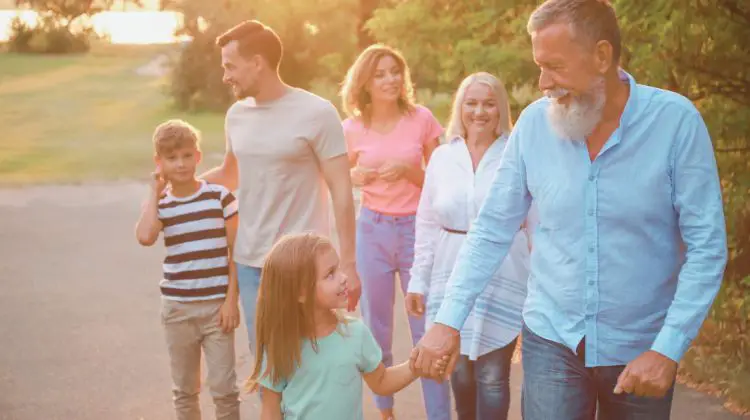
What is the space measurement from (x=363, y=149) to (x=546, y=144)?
301cm

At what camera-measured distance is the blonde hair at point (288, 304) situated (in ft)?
11.7

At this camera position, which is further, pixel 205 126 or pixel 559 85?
pixel 205 126

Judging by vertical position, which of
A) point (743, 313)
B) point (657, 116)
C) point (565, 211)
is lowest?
point (743, 313)

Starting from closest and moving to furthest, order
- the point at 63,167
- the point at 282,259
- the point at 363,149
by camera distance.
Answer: the point at 282,259
the point at 363,149
the point at 63,167

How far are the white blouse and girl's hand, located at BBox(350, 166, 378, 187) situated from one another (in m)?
0.85

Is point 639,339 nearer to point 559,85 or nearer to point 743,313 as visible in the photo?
point 559,85

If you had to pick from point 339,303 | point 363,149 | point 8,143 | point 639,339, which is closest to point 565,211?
point 639,339

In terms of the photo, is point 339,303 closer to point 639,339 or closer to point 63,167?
point 639,339

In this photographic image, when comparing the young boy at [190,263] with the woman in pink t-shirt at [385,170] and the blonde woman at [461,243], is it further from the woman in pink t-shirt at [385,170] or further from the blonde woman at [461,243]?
the woman in pink t-shirt at [385,170]

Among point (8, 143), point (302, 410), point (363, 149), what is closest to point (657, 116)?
point (302, 410)

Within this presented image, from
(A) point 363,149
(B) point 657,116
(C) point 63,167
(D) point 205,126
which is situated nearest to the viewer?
(B) point 657,116

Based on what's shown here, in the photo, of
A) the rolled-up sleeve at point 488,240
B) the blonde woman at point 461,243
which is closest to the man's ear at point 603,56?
the rolled-up sleeve at point 488,240

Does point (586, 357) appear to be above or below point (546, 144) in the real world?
below

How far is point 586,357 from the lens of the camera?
3.19 metres
